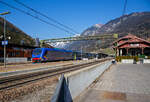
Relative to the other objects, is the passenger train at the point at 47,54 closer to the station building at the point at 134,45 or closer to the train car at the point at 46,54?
the train car at the point at 46,54

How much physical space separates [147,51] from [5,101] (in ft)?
159

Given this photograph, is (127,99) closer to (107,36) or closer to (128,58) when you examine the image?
(128,58)

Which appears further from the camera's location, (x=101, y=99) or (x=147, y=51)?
(x=147, y=51)

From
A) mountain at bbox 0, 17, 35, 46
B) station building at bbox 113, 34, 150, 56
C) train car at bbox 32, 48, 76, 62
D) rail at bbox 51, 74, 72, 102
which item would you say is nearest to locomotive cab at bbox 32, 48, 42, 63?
train car at bbox 32, 48, 76, 62

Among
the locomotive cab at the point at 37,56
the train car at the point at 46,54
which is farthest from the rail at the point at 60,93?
the locomotive cab at the point at 37,56

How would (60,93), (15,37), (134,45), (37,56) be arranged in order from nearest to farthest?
(60,93) < (37,56) < (134,45) < (15,37)

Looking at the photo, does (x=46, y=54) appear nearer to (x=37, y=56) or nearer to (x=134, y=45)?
(x=37, y=56)

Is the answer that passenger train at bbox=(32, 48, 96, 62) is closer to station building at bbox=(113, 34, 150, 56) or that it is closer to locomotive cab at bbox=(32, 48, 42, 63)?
locomotive cab at bbox=(32, 48, 42, 63)

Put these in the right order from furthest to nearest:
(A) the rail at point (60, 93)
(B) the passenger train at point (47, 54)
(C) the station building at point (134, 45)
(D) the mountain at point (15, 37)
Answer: (D) the mountain at point (15, 37) → (C) the station building at point (134, 45) → (B) the passenger train at point (47, 54) → (A) the rail at point (60, 93)

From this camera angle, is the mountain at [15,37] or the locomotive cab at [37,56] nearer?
the locomotive cab at [37,56]

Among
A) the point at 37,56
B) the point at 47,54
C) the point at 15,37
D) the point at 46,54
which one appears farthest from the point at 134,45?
the point at 15,37

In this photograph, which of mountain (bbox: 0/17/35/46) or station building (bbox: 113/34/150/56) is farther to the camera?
mountain (bbox: 0/17/35/46)

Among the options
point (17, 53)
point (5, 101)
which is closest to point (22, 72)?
point (5, 101)

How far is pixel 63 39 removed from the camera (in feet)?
176
